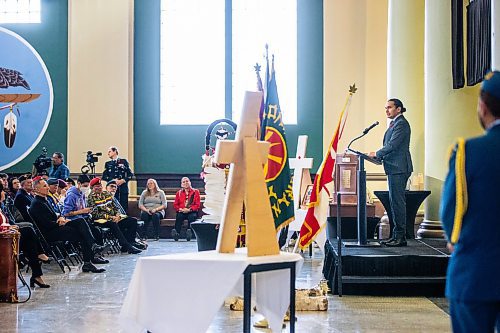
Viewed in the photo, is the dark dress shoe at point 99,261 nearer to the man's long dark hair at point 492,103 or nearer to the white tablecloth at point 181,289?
the white tablecloth at point 181,289

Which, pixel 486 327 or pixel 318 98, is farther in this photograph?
pixel 318 98

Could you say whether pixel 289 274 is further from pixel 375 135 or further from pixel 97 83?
pixel 97 83

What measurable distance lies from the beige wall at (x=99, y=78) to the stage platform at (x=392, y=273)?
9486mm

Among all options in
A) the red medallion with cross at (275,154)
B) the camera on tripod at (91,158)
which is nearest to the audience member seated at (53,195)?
the camera on tripod at (91,158)

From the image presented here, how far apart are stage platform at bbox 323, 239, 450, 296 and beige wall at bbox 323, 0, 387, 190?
27.5 ft

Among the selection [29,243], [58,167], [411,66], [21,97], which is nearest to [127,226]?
[58,167]

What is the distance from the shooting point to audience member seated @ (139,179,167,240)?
1507cm

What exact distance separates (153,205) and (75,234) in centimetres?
575

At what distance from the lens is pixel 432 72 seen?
9.86 meters

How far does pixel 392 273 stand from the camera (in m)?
7.75

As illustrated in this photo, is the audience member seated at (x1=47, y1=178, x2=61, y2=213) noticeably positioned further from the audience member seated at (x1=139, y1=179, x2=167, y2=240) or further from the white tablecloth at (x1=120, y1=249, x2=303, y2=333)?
the white tablecloth at (x1=120, y1=249, x2=303, y2=333)

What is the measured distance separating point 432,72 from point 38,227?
5.22 m

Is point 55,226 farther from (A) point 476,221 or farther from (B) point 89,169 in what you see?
(A) point 476,221

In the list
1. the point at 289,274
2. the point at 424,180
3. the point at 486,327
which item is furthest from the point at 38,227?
the point at 486,327
